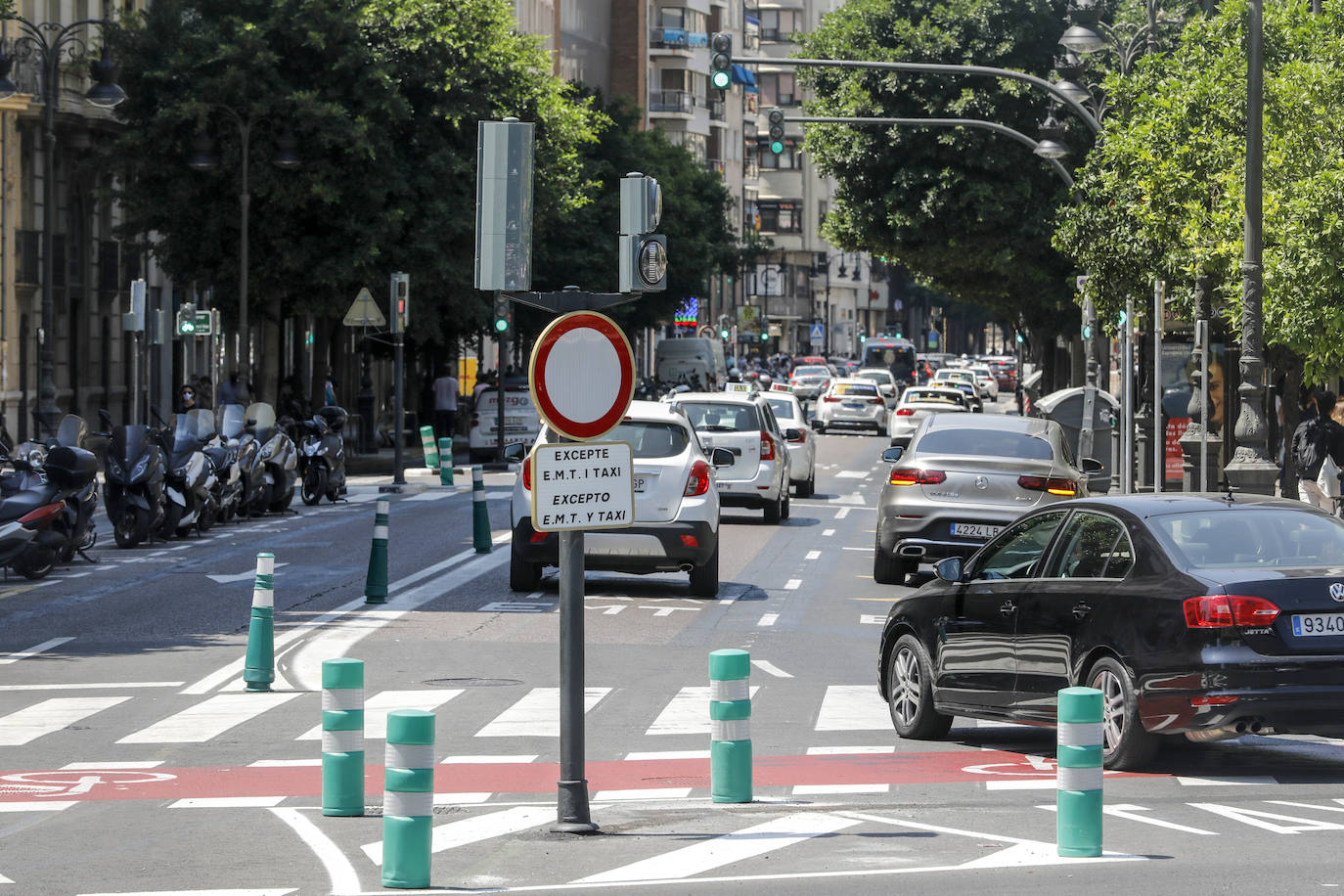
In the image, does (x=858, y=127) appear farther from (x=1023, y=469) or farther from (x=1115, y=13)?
(x=1023, y=469)

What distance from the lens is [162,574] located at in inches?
851

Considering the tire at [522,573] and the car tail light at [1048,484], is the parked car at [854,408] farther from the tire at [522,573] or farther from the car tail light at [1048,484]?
the tire at [522,573]

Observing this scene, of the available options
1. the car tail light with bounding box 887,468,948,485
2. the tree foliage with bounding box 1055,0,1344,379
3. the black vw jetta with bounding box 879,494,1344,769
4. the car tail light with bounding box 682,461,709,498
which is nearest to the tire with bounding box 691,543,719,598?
the car tail light with bounding box 682,461,709,498

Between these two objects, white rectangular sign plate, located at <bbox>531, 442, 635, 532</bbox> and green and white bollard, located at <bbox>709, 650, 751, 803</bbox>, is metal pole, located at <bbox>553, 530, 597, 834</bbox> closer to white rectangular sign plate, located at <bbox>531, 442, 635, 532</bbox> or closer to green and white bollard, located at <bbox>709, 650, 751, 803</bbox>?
white rectangular sign plate, located at <bbox>531, 442, 635, 532</bbox>

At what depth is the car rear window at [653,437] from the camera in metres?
20.4

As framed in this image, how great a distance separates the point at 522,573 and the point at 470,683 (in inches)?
228

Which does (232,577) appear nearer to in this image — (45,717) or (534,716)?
(45,717)

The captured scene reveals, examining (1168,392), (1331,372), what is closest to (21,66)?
(1168,392)

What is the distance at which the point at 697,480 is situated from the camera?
20.1 m

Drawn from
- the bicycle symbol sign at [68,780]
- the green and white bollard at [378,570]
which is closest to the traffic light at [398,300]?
the green and white bollard at [378,570]

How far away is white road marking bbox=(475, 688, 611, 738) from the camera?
12.3 m

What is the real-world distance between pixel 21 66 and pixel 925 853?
38592mm

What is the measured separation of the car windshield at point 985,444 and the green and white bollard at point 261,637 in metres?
8.88

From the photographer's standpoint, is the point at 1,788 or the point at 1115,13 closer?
the point at 1,788
